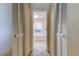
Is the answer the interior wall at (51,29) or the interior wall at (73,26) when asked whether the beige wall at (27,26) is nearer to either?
the interior wall at (51,29)

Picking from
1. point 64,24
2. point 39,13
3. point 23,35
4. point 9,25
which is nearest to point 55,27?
point 64,24

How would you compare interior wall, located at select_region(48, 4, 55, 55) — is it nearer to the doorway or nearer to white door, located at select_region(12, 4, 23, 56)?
the doorway

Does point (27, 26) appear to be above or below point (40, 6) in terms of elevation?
below

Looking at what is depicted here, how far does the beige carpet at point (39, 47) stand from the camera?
1229 mm

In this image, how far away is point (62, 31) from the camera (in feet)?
4.08

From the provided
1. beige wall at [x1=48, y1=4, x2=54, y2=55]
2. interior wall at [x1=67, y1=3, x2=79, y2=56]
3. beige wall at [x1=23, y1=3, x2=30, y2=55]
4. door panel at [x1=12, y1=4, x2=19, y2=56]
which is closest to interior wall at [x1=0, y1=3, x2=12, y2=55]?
door panel at [x1=12, y1=4, x2=19, y2=56]

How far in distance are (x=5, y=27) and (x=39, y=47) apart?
34 cm

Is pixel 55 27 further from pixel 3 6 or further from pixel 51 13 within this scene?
pixel 3 6

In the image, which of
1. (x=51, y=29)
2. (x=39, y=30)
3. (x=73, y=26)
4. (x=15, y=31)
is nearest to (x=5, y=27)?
(x=15, y=31)

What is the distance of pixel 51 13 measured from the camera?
1260 mm

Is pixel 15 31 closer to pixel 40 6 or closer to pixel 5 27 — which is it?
pixel 5 27

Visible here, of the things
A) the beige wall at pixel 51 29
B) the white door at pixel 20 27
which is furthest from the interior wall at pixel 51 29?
the white door at pixel 20 27

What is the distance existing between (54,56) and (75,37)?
0.79ft

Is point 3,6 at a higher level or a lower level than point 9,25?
higher
